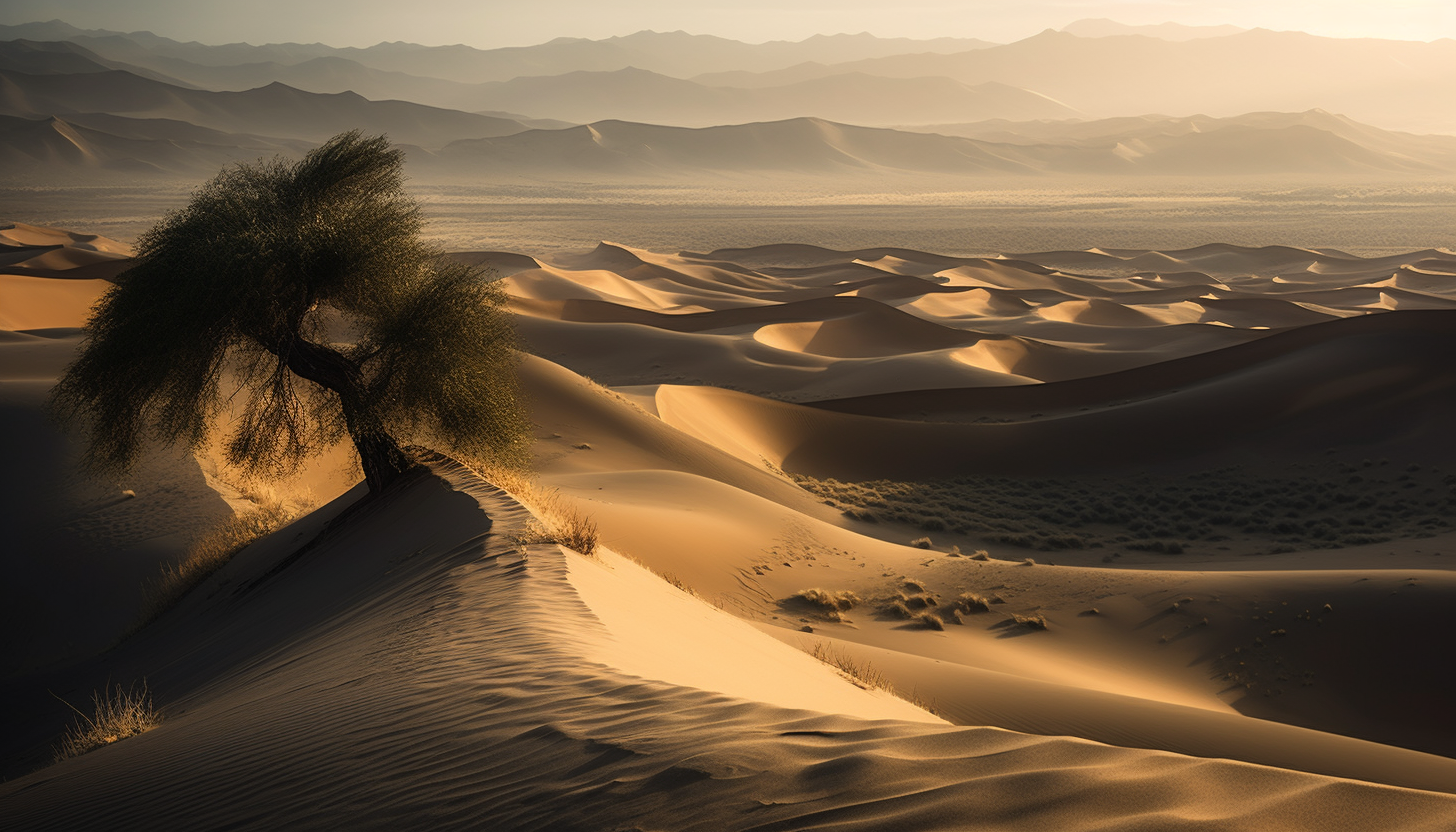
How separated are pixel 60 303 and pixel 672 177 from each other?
432 ft

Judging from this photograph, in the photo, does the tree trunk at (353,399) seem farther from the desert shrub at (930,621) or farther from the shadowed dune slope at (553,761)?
the desert shrub at (930,621)

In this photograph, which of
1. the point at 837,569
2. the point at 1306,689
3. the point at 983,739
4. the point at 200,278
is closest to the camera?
the point at 983,739

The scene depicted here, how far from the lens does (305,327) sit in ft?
40.2

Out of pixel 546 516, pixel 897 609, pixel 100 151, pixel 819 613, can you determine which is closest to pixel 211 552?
pixel 546 516

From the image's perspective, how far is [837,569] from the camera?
13.5 metres

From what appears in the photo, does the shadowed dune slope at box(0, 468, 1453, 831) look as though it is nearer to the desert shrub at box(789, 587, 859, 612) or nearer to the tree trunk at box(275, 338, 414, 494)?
the tree trunk at box(275, 338, 414, 494)

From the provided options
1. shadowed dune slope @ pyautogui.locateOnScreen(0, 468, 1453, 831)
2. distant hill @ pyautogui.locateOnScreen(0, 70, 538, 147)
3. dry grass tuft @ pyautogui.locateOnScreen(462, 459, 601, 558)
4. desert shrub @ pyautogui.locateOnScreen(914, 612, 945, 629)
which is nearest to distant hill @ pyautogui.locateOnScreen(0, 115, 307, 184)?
distant hill @ pyautogui.locateOnScreen(0, 70, 538, 147)

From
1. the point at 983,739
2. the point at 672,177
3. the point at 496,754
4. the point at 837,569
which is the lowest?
the point at 837,569

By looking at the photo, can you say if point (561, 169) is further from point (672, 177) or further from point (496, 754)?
point (496, 754)

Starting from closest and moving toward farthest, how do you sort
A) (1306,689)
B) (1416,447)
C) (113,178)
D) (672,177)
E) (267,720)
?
1. (267,720)
2. (1306,689)
3. (1416,447)
4. (113,178)
5. (672,177)

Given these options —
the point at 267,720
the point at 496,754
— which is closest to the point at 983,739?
the point at 496,754

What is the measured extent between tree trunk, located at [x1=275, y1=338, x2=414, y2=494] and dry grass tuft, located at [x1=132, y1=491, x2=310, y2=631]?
124 inches

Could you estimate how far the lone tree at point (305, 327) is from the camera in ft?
36.0

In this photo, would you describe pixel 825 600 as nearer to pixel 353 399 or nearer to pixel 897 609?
pixel 897 609
